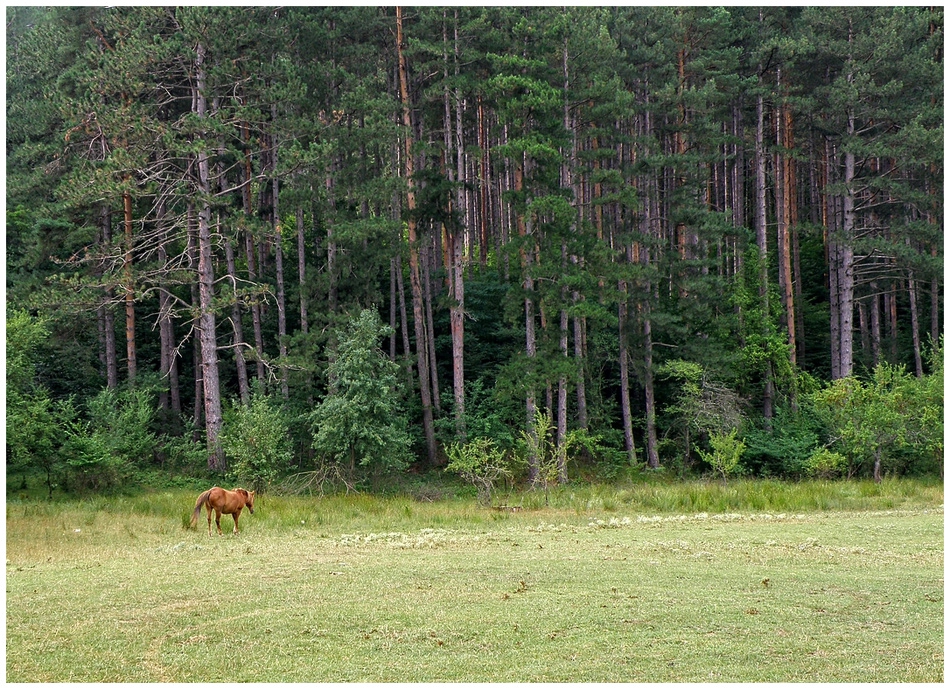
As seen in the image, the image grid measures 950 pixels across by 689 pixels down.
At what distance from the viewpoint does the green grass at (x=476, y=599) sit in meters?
8.31

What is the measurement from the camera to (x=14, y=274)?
107ft

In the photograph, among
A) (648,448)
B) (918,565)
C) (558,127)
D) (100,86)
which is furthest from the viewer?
(648,448)

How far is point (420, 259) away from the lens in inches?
1446

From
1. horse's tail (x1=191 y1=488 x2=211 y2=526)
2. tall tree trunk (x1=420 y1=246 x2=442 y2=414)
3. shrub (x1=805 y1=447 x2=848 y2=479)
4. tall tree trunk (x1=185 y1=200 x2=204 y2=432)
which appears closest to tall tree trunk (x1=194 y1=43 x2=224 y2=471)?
tall tree trunk (x1=185 y1=200 x2=204 y2=432)

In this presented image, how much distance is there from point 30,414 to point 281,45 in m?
15.5

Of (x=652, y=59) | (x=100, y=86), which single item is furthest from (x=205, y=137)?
(x=652, y=59)

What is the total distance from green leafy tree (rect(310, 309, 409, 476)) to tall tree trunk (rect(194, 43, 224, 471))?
12.0 ft

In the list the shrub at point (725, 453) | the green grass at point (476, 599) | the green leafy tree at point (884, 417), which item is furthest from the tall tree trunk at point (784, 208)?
the green grass at point (476, 599)

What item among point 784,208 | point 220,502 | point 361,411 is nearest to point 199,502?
point 220,502

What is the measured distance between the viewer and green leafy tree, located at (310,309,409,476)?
2467 cm

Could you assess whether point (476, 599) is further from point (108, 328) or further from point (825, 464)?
point (108, 328)

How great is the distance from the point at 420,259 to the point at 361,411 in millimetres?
13279

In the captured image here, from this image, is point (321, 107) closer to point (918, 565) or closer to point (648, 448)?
point (648, 448)

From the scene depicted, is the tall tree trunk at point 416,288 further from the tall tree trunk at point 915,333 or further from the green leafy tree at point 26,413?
the tall tree trunk at point 915,333
